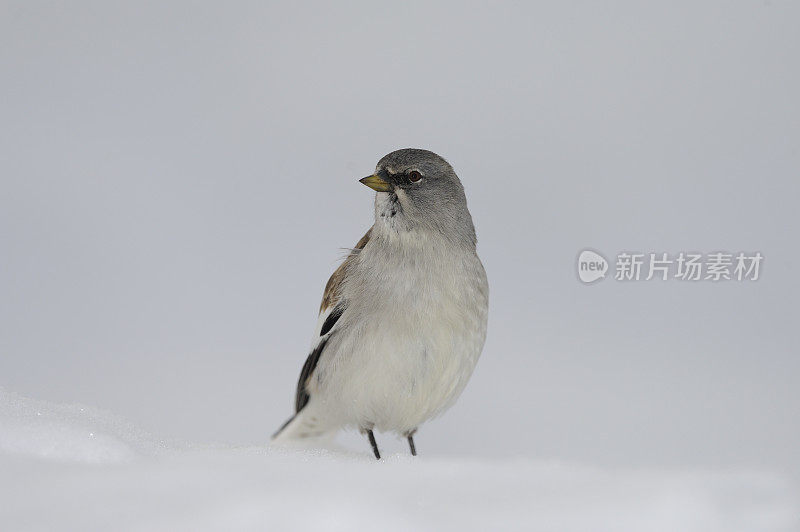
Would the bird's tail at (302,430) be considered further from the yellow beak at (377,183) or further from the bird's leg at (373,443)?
the yellow beak at (377,183)

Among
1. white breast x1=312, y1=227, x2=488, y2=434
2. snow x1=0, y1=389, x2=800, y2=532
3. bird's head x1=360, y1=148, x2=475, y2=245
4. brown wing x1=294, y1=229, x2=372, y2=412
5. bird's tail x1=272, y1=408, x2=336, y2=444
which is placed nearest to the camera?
snow x1=0, y1=389, x2=800, y2=532

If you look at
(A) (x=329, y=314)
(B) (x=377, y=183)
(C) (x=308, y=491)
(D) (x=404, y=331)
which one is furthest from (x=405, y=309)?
(C) (x=308, y=491)

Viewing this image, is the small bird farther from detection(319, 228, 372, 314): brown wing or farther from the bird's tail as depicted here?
the bird's tail

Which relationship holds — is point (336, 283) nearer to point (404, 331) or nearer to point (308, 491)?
point (404, 331)

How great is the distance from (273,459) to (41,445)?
0.84 m

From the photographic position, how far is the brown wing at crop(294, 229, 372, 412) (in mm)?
3979

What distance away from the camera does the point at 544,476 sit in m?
3.43

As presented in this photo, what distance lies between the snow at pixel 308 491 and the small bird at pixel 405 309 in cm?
38

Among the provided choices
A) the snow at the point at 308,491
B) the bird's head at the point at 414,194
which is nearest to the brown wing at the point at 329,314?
the bird's head at the point at 414,194

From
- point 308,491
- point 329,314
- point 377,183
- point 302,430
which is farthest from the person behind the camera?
point 302,430

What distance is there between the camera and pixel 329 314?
3992 mm

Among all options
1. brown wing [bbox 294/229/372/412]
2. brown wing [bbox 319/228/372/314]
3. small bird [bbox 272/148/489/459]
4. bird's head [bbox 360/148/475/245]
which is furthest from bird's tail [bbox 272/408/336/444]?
bird's head [bbox 360/148/475/245]

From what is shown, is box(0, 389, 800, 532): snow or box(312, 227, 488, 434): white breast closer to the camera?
box(0, 389, 800, 532): snow

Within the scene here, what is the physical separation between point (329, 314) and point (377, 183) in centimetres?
63
